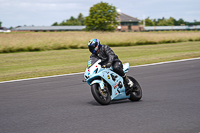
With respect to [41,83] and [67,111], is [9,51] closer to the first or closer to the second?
[41,83]

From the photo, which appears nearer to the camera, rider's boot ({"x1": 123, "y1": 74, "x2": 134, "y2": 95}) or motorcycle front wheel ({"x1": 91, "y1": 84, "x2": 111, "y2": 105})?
motorcycle front wheel ({"x1": 91, "y1": 84, "x2": 111, "y2": 105})

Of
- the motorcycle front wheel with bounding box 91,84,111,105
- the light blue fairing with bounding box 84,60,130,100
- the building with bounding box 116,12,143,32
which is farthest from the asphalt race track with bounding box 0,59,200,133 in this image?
the building with bounding box 116,12,143,32

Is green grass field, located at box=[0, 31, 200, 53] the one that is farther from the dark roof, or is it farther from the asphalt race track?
the dark roof

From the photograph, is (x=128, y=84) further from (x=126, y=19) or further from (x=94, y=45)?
(x=126, y=19)

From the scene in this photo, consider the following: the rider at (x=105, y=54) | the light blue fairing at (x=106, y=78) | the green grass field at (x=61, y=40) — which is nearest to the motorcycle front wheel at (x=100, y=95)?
the light blue fairing at (x=106, y=78)

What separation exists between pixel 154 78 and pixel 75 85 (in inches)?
124

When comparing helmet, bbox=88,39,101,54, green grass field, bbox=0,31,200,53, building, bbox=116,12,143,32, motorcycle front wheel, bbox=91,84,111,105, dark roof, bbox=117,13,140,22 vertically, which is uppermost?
dark roof, bbox=117,13,140,22

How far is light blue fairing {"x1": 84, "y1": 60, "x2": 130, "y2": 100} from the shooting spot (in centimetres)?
663

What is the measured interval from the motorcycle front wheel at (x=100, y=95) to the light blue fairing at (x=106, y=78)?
10 cm

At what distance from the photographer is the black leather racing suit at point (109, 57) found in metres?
6.93

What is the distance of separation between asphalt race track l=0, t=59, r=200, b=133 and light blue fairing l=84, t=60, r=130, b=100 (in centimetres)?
26

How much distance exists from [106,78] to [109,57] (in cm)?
50

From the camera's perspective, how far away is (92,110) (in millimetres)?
6379

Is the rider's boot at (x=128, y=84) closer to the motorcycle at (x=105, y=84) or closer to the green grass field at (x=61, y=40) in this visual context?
the motorcycle at (x=105, y=84)
